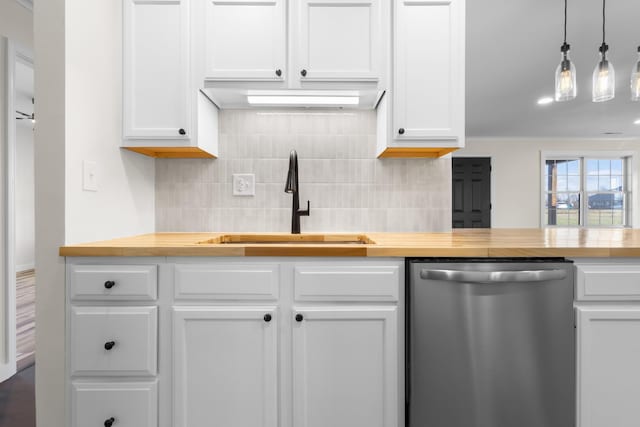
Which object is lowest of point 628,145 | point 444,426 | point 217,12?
point 444,426

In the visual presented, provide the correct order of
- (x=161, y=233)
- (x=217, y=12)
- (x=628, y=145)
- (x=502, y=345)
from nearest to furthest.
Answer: (x=502, y=345) < (x=217, y=12) < (x=161, y=233) < (x=628, y=145)

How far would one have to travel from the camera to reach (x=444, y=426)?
1.34 metres

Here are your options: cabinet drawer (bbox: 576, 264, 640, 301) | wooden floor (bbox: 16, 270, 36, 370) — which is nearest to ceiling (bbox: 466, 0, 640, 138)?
cabinet drawer (bbox: 576, 264, 640, 301)

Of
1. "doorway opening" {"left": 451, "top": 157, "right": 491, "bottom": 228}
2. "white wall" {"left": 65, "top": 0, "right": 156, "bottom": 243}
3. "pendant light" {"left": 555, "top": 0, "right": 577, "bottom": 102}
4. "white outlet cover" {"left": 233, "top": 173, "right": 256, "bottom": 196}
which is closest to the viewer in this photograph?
"white wall" {"left": 65, "top": 0, "right": 156, "bottom": 243}

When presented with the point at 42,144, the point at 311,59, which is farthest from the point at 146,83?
the point at 311,59

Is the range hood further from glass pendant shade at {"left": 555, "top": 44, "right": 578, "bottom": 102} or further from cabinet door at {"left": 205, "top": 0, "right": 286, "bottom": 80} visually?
glass pendant shade at {"left": 555, "top": 44, "right": 578, "bottom": 102}

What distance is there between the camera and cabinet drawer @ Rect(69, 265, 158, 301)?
4.45 feet

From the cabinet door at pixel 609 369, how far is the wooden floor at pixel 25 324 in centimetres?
316

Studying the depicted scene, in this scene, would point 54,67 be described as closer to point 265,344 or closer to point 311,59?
point 311,59

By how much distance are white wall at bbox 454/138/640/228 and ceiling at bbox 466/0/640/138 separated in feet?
4.33

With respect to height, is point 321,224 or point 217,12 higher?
point 217,12

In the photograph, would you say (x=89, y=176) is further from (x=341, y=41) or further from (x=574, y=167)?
(x=574, y=167)

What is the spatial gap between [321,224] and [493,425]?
3.97 feet

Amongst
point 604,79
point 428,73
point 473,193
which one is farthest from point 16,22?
point 473,193
